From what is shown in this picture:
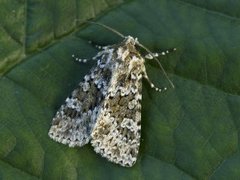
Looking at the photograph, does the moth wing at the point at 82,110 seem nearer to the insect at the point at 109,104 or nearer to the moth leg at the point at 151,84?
the insect at the point at 109,104

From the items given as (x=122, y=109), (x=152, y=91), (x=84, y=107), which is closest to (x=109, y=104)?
(x=122, y=109)

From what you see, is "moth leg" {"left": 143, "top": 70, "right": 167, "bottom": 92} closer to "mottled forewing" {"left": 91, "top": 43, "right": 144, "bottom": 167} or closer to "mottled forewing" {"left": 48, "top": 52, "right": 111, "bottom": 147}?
"mottled forewing" {"left": 91, "top": 43, "right": 144, "bottom": 167}

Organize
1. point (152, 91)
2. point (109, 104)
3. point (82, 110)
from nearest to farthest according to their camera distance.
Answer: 1. point (152, 91)
2. point (109, 104)
3. point (82, 110)

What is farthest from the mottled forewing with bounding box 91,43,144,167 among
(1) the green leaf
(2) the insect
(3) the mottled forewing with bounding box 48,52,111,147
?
(1) the green leaf

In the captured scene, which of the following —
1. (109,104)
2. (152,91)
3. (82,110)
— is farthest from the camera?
(82,110)

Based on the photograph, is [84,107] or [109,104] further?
[84,107]

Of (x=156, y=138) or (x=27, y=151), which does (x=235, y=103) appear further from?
(x=27, y=151)

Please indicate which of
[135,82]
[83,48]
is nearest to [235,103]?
[135,82]

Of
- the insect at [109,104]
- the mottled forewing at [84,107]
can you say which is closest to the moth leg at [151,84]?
the insect at [109,104]

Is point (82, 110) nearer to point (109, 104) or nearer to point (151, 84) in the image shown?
point (109, 104)
